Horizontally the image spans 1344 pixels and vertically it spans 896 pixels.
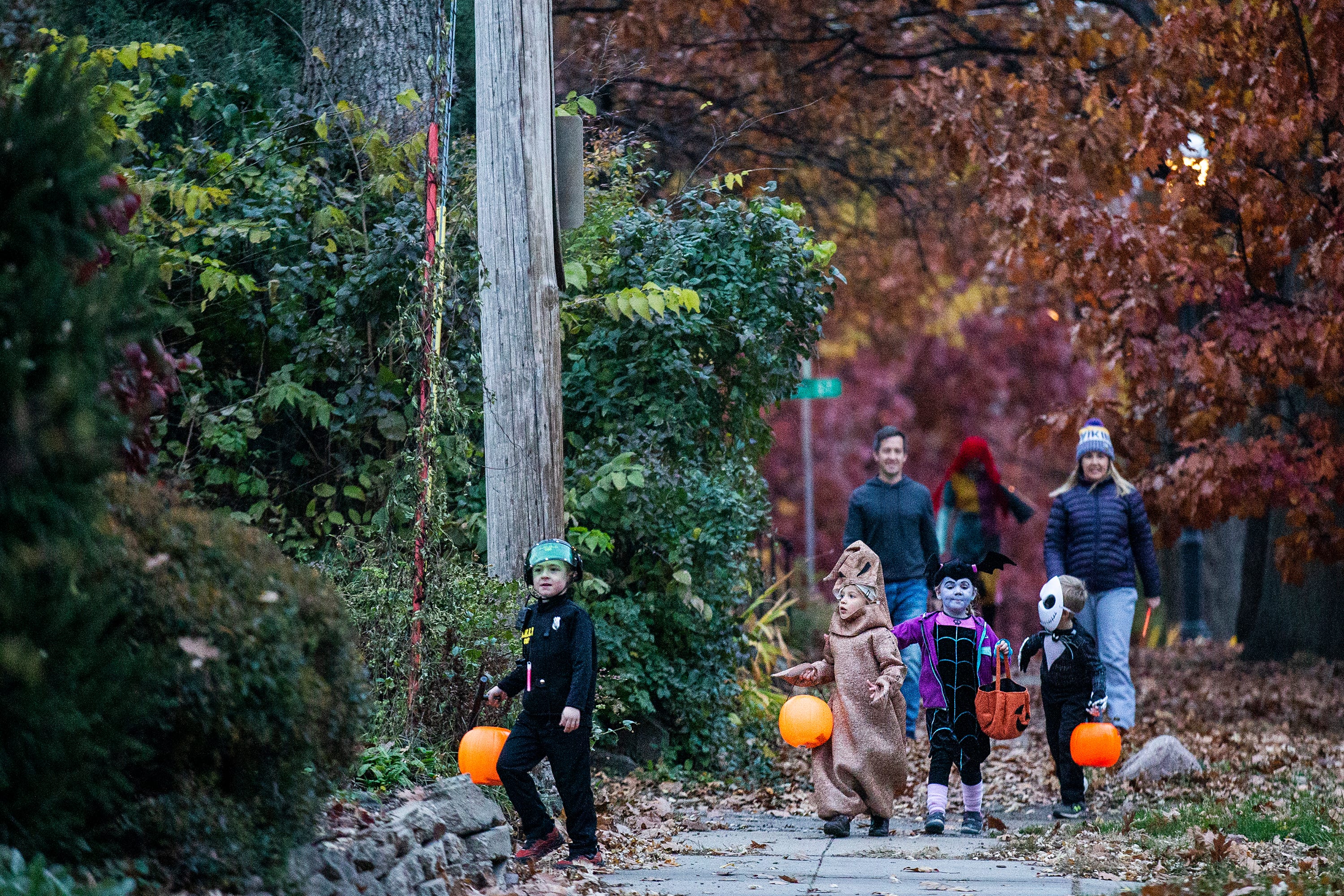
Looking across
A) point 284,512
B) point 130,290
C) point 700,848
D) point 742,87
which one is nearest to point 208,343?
point 284,512

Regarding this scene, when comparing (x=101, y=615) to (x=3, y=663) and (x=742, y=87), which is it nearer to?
(x=3, y=663)

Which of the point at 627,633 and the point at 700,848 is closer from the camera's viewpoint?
the point at 700,848

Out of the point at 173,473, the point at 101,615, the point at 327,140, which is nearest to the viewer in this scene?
the point at 101,615

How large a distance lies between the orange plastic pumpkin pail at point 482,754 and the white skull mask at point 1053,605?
10.0ft

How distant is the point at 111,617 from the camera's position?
3.66 metres

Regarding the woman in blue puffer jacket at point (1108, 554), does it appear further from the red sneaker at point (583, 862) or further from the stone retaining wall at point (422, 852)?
the stone retaining wall at point (422, 852)

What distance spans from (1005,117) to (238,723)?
38.2ft

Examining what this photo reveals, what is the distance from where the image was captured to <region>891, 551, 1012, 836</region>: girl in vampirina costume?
289 inches

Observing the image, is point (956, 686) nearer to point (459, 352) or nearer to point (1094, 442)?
point (1094, 442)

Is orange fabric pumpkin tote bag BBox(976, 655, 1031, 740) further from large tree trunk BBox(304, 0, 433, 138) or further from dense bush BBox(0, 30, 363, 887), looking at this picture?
large tree trunk BBox(304, 0, 433, 138)

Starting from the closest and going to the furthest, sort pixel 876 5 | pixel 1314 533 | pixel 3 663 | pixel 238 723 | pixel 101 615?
pixel 3 663 → pixel 101 615 → pixel 238 723 → pixel 1314 533 → pixel 876 5

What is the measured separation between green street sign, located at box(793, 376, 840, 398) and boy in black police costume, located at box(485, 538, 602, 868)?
4.77 metres

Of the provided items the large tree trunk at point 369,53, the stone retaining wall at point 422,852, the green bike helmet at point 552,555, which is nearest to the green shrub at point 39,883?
the stone retaining wall at point 422,852

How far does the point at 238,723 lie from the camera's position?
155 inches
